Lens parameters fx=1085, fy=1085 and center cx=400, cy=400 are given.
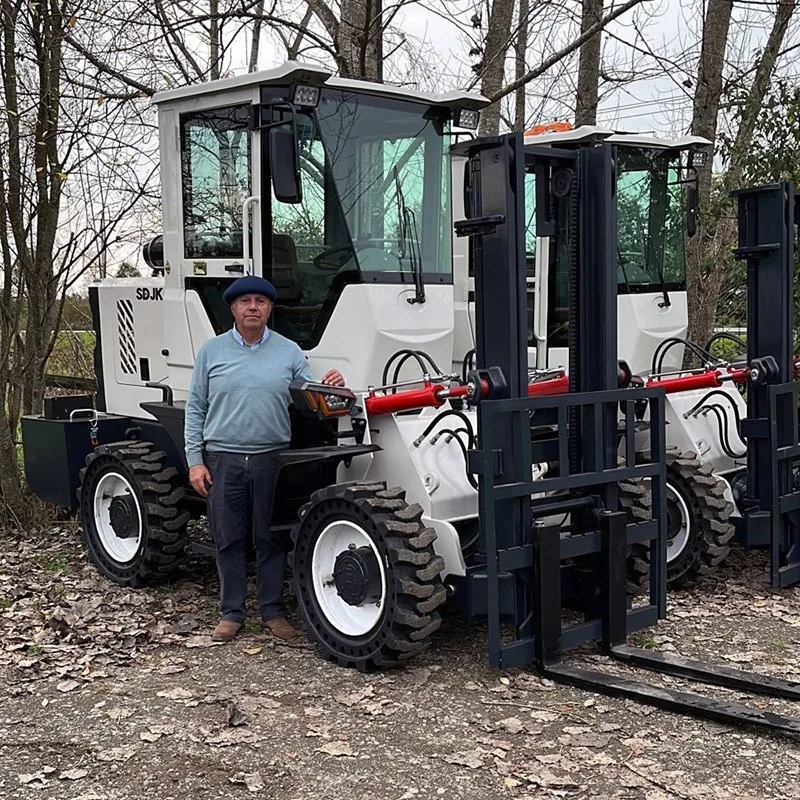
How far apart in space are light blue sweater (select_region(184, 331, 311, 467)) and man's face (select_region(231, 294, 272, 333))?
0.40 feet

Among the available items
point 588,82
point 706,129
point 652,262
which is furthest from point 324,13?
point 652,262

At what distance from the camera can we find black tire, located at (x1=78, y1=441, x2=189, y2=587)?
680 centimetres

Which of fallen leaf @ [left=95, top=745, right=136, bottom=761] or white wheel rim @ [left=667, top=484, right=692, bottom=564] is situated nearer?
fallen leaf @ [left=95, top=745, right=136, bottom=761]

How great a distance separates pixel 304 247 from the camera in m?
6.16

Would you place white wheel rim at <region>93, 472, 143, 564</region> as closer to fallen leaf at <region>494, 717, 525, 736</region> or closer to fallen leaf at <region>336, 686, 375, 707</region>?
fallen leaf at <region>336, 686, 375, 707</region>

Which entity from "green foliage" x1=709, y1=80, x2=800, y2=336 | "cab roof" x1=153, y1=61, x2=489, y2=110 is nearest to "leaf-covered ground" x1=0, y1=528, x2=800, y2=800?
"cab roof" x1=153, y1=61, x2=489, y2=110

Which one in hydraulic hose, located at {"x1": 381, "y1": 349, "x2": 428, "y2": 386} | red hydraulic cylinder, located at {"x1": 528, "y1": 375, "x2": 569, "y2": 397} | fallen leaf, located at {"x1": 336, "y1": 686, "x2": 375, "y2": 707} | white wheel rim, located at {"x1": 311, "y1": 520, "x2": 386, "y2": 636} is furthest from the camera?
red hydraulic cylinder, located at {"x1": 528, "y1": 375, "x2": 569, "y2": 397}

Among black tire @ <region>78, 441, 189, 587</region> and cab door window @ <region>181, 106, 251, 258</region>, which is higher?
cab door window @ <region>181, 106, 251, 258</region>

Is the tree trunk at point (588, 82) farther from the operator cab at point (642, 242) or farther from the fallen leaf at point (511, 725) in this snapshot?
the fallen leaf at point (511, 725)

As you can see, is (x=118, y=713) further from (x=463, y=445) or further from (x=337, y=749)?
(x=463, y=445)

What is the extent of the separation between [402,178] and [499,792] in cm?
350

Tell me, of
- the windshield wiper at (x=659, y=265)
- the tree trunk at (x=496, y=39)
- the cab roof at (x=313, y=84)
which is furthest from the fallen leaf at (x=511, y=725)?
the tree trunk at (x=496, y=39)

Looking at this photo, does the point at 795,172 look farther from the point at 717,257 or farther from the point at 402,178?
the point at 402,178

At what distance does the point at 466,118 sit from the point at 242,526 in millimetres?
2782
